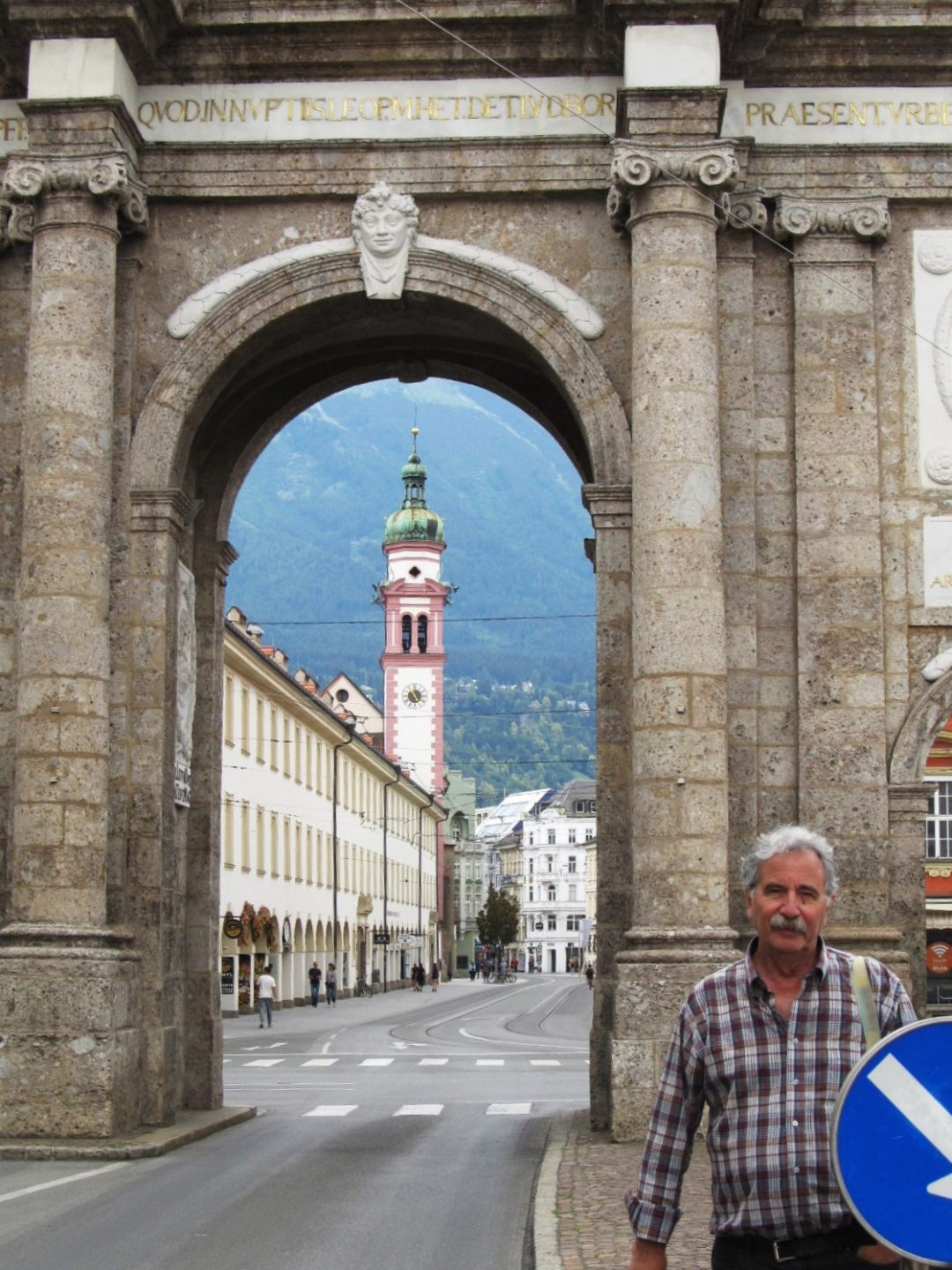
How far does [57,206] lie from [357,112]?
2921mm

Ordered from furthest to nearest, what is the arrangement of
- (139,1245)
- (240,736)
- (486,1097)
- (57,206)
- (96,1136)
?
1. (240,736)
2. (486,1097)
3. (57,206)
4. (96,1136)
5. (139,1245)

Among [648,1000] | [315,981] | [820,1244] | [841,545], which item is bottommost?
[315,981]

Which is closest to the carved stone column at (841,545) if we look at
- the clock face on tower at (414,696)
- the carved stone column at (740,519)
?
the carved stone column at (740,519)

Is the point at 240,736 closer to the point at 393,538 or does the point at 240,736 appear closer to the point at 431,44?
the point at 431,44

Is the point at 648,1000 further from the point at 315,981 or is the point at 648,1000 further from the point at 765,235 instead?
the point at 315,981

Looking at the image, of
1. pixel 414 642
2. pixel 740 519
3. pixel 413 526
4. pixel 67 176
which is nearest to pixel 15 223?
pixel 67 176

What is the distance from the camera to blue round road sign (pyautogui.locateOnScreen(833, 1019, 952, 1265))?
4.63 meters

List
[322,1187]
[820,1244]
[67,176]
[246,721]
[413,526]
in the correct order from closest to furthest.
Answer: [820,1244] → [322,1187] → [67,176] → [246,721] → [413,526]

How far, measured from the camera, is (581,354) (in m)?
18.2

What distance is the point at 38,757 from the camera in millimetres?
16891

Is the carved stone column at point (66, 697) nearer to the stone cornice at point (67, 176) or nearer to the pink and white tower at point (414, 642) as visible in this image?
the stone cornice at point (67, 176)

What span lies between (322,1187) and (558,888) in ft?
595

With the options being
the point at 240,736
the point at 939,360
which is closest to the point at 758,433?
the point at 939,360

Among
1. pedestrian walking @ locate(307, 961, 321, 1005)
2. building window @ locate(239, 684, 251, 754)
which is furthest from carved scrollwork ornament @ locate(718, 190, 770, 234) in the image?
pedestrian walking @ locate(307, 961, 321, 1005)
